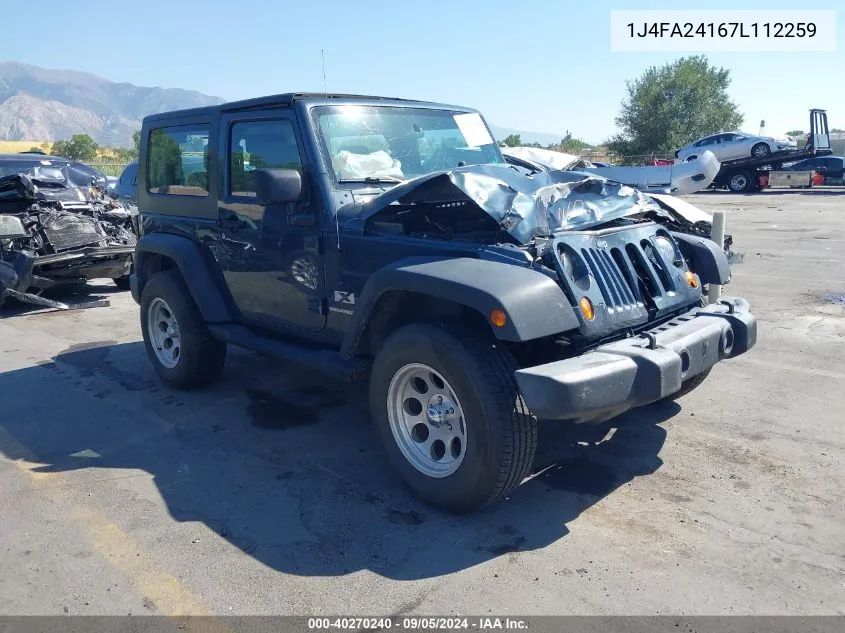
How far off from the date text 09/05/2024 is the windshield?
253 centimetres

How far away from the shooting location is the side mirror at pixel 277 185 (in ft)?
13.1

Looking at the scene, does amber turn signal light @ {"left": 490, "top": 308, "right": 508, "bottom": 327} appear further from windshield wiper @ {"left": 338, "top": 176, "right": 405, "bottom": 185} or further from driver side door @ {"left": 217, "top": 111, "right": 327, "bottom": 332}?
windshield wiper @ {"left": 338, "top": 176, "right": 405, "bottom": 185}

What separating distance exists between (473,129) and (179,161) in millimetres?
2316

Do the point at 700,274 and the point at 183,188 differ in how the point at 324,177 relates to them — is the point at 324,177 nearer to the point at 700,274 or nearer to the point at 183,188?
the point at 183,188

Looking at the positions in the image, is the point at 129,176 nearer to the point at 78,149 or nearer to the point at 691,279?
the point at 691,279

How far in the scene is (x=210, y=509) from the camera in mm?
3734

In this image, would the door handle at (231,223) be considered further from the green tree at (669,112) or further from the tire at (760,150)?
the green tree at (669,112)

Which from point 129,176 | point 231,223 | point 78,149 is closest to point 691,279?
point 231,223

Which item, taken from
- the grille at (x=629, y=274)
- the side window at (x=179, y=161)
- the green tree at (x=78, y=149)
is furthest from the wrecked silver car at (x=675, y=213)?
the green tree at (x=78, y=149)

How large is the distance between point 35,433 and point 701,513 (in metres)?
4.27

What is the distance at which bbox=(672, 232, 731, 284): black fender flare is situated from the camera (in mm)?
4465

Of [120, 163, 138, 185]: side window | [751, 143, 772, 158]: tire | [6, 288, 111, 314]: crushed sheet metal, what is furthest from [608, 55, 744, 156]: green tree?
[6, 288, 111, 314]: crushed sheet metal

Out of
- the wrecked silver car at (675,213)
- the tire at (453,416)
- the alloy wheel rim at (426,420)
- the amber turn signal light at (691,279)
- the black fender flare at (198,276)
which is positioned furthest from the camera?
the black fender flare at (198,276)

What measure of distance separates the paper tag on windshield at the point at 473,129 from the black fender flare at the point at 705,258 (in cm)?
160
